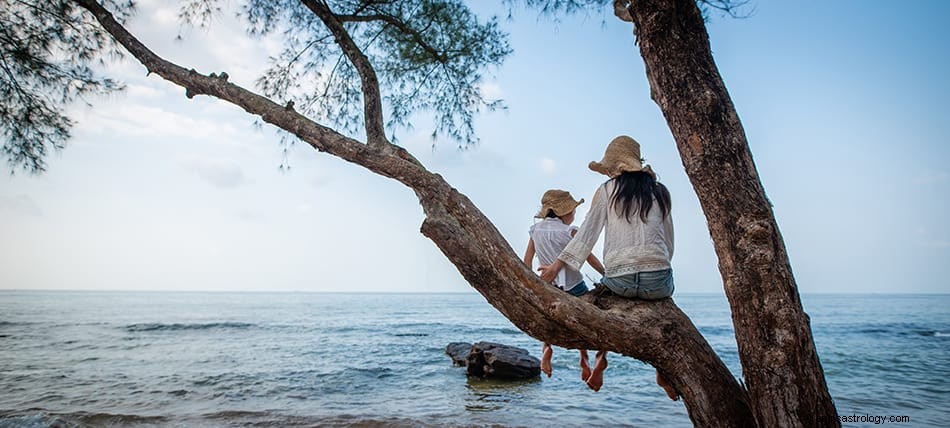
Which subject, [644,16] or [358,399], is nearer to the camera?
[644,16]

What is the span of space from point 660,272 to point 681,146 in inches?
29.0

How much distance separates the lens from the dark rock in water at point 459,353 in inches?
475

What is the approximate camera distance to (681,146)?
2744mm

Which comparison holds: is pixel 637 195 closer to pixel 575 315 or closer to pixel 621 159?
pixel 621 159

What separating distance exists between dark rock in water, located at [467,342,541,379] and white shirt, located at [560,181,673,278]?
7.43m

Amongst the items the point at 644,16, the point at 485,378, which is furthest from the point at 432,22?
the point at 485,378

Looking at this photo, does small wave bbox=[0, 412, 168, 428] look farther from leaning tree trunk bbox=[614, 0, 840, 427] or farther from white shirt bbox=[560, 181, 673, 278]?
leaning tree trunk bbox=[614, 0, 840, 427]

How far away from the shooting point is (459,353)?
12.8 metres

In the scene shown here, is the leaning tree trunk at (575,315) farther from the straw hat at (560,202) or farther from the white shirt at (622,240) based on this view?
the straw hat at (560,202)

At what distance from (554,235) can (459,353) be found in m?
9.08

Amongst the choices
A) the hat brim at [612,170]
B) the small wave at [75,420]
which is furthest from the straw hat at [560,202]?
the small wave at [75,420]

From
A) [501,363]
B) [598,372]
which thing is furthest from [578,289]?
[501,363]

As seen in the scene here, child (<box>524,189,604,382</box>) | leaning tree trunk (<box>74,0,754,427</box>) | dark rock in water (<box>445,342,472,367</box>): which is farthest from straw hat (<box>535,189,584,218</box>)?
dark rock in water (<box>445,342,472,367</box>)

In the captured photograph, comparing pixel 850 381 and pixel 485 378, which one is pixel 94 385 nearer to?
pixel 485 378
